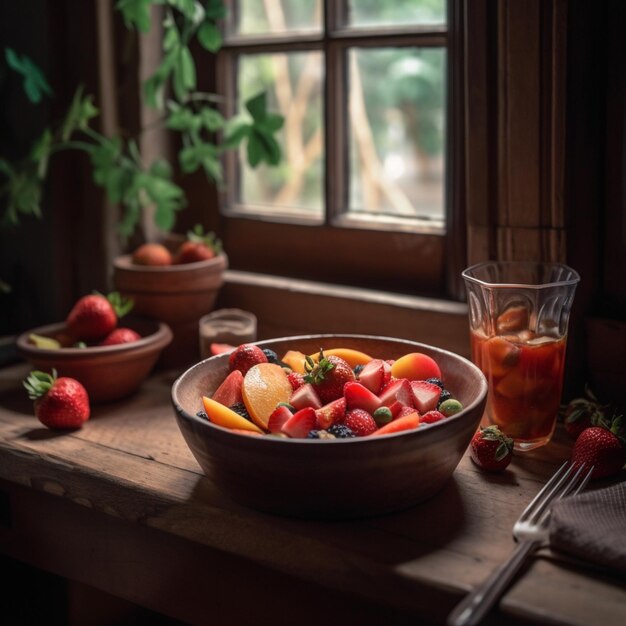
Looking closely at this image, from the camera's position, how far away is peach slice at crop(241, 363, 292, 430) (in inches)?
45.0

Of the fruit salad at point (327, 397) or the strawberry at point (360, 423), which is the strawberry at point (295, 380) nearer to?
the fruit salad at point (327, 397)

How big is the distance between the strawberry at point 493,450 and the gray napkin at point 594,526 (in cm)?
15

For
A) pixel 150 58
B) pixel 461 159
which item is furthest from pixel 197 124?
pixel 461 159

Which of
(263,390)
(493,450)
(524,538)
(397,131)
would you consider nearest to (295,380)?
(263,390)

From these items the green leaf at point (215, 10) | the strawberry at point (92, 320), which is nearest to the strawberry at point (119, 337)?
the strawberry at point (92, 320)

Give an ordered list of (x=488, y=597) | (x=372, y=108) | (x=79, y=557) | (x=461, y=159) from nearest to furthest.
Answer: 1. (x=488, y=597)
2. (x=79, y=557)
3. (x=461, y=159)
4. (x=372, y=108)

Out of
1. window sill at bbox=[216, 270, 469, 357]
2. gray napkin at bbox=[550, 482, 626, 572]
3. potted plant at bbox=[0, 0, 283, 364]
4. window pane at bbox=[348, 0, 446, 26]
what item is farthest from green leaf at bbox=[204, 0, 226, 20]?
gray napkin at bbox=[550, 482, 626, 572]

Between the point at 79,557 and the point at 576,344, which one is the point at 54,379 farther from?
the point at 576,344

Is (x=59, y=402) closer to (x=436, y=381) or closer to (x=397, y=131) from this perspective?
(x=436, y=381)

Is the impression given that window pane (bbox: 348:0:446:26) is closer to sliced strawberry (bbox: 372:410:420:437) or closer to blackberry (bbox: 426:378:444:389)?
blackberry (bbox: 426:378:444:389)

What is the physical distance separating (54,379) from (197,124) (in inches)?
22.5

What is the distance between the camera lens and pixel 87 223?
1.81 meters

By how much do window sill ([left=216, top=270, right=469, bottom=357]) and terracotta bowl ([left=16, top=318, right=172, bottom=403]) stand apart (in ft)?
0.77

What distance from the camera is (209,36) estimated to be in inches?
64.0
